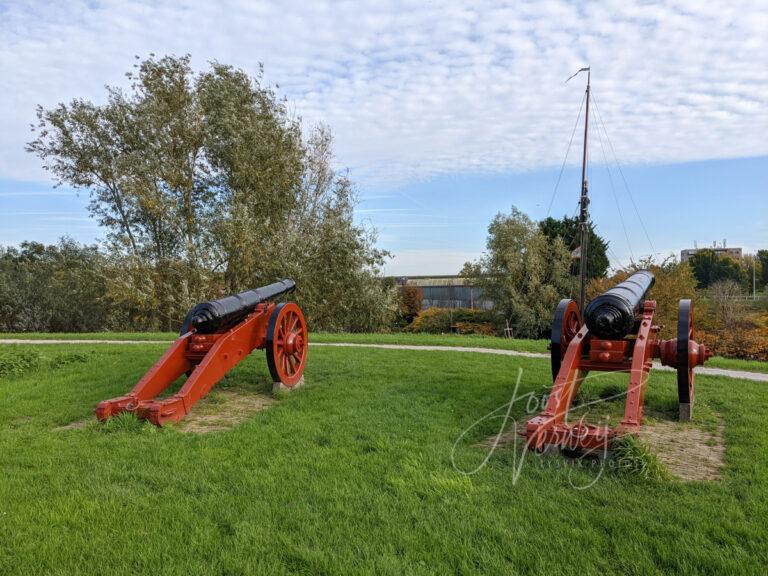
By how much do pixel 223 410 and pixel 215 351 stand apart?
70 centimetres

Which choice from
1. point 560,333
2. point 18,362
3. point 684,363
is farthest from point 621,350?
point 18,362

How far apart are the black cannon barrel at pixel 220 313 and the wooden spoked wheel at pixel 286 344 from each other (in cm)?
39

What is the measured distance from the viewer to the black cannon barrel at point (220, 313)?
6461 mm

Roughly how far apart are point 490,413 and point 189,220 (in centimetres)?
1620

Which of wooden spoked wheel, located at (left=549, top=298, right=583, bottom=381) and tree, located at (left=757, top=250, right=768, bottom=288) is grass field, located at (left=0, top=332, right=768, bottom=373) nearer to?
wooden spoked wheel, located at (left=549, top=298, right=583, bottom=381)

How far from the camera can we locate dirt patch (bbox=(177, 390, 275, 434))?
5.75 metres

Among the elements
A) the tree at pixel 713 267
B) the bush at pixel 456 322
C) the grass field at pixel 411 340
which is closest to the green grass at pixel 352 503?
the grass field at pixel 411 340

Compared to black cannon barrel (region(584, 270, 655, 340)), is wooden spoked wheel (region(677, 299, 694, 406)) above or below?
below

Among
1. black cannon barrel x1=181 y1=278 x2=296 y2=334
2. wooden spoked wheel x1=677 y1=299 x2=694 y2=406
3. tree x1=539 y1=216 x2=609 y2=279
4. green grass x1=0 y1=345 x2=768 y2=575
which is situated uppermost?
tree x1=539 y1=216 x2=609 y2=279

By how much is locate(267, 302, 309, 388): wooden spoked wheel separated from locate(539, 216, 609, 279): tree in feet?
79.7

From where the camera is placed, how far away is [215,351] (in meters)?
6.30

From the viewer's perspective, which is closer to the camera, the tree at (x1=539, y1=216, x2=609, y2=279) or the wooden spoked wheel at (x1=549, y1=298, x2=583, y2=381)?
the wooden spoked wheel at (x1=549, y1=298, x2=583, y2=381)

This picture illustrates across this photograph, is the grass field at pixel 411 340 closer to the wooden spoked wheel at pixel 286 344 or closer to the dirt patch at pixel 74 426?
the wooden spoked wheel at pixel 286 344

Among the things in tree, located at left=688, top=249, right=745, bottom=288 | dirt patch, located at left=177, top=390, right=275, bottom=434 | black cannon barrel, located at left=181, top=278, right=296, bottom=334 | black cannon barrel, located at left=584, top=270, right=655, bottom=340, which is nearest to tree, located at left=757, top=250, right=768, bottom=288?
tree, located at left=688, top=249, right=745, bottom=288
